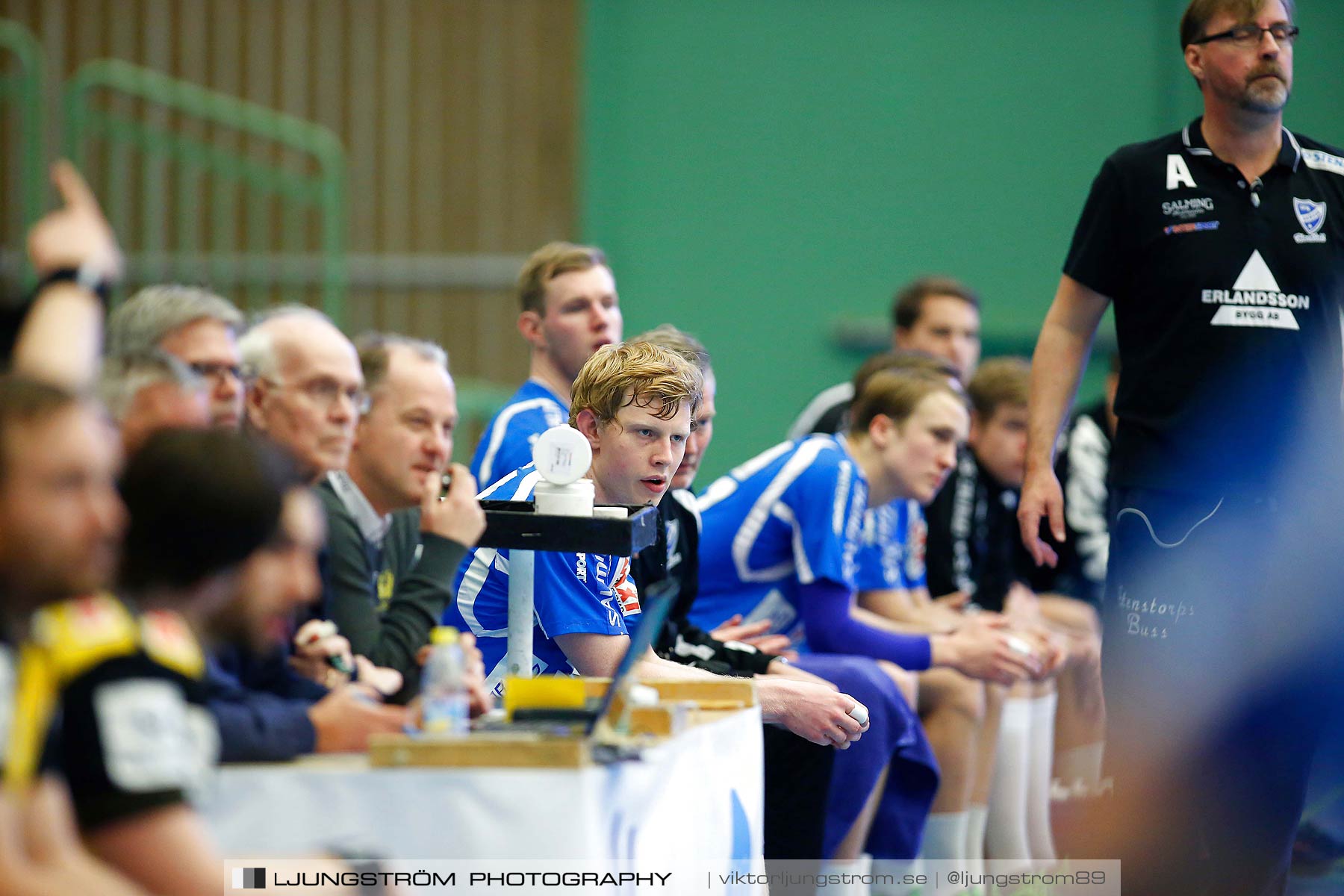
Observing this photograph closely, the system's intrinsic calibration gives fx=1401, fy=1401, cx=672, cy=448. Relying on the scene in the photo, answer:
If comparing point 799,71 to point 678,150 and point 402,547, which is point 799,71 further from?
point 402,547

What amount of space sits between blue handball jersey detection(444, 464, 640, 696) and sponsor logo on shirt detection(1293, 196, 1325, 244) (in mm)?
1620

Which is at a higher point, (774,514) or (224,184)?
(224,184)

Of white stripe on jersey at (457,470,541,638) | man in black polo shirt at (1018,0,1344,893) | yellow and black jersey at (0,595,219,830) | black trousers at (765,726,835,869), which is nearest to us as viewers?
yellow and black jersey at (0,595,219,830)

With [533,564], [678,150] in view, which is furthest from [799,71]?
[533,564]

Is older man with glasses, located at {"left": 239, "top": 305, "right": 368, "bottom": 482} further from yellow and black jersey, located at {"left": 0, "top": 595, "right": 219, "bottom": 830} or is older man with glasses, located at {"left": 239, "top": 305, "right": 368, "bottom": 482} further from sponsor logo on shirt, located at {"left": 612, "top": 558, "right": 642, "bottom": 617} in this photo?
yellow and black jersey, located at {"left": 0, "top": 595, "right": 219, "bottom": 830}

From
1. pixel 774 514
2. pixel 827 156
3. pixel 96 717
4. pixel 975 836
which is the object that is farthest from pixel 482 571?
pixel 827 156

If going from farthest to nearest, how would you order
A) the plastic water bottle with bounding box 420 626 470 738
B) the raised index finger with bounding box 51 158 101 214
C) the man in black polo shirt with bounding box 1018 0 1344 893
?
the man in black polo shirt with bounding box 1018 0 1344 893 → the raised index finger with bounding box 51 158 101 214 → the plastic water bottle with bounding box 420 626 470 738

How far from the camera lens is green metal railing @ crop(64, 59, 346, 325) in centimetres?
783

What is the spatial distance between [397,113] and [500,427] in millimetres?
4885

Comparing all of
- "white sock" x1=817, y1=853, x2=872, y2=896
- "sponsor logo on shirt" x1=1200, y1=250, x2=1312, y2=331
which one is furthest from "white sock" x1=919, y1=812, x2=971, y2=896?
"sponsor logo on shirt" x1=1200, y1=250, x2=1312, y2=331

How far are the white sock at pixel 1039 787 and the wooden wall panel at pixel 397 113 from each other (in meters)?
4.26

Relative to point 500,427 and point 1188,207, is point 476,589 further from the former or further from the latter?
point 1188,207

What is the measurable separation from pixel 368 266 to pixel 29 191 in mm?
1806

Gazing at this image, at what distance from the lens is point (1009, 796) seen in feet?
14.4
